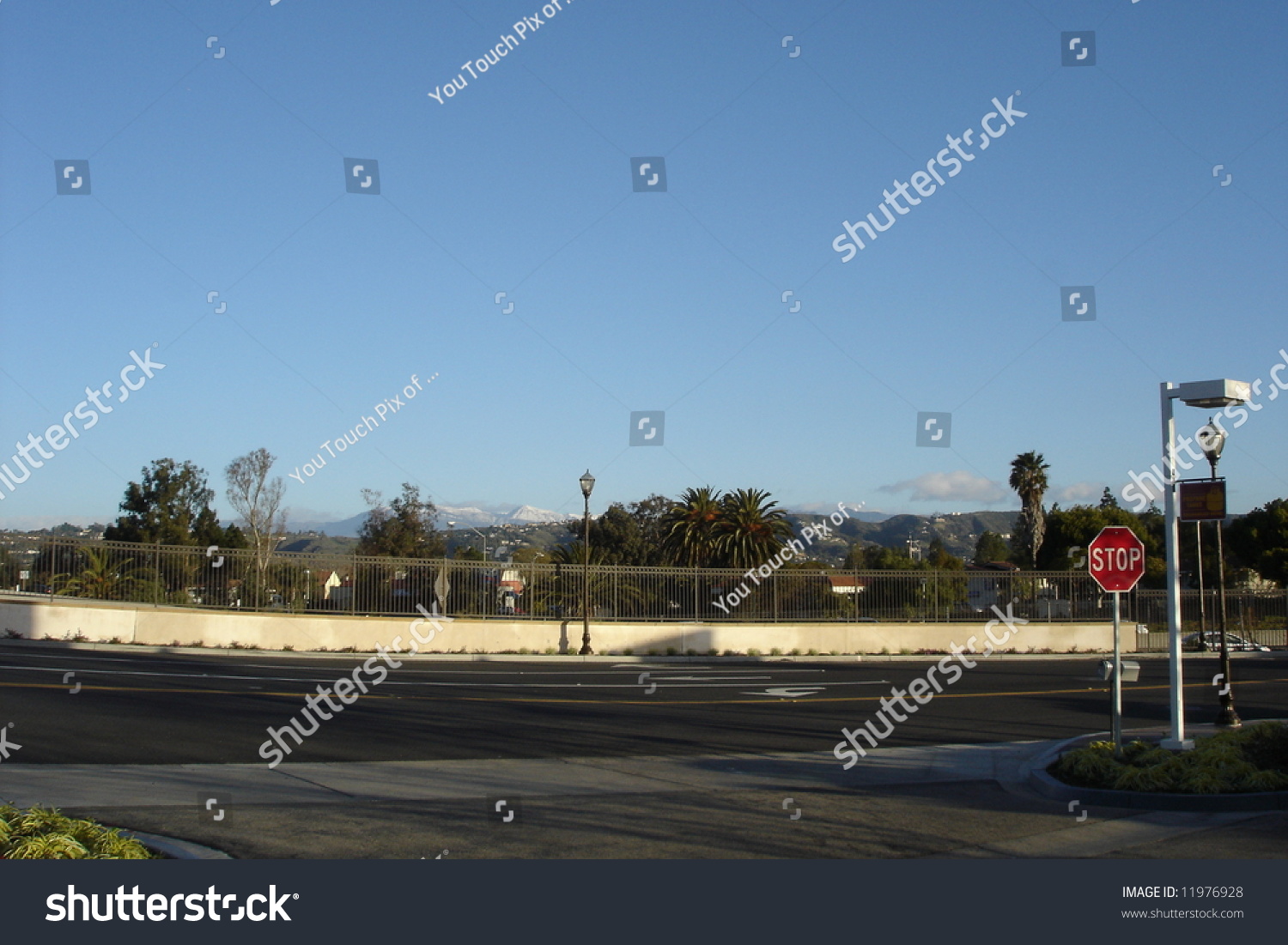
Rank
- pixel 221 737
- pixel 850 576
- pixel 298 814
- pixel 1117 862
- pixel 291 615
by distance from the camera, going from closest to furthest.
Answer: pixel 1117 862 → pixel 298 814 → pixel 221 737 → pixel 291 615 → pixel 850 576

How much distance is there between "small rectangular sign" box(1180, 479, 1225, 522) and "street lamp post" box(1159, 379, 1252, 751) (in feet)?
0.57

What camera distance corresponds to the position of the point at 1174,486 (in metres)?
12.0

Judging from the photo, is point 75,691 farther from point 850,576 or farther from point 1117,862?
point 850,576

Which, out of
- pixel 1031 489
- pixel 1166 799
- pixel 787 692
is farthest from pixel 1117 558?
pixel 1031 489

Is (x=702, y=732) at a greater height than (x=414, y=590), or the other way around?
(x=414, y=590)

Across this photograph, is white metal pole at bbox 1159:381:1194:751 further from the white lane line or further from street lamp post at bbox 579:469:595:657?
street lamp post at bbox 579:469:595:657

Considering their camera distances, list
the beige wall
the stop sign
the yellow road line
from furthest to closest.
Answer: the beige wall → the yellow road line → the stop sign

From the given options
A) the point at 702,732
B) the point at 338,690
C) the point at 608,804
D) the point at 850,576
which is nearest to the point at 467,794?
the point at 608,804

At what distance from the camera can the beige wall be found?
24953 mm

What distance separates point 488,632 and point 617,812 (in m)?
19.5

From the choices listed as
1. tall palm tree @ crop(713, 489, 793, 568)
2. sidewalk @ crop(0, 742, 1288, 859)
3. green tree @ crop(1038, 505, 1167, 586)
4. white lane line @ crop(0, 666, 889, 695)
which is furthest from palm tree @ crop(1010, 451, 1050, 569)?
sidewalk @ crop(0, 742, 1288, 859)

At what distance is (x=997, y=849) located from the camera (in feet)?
A: 27.2

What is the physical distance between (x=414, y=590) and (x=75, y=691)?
40.5 feet

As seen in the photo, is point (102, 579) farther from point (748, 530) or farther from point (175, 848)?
point (748, 530)
